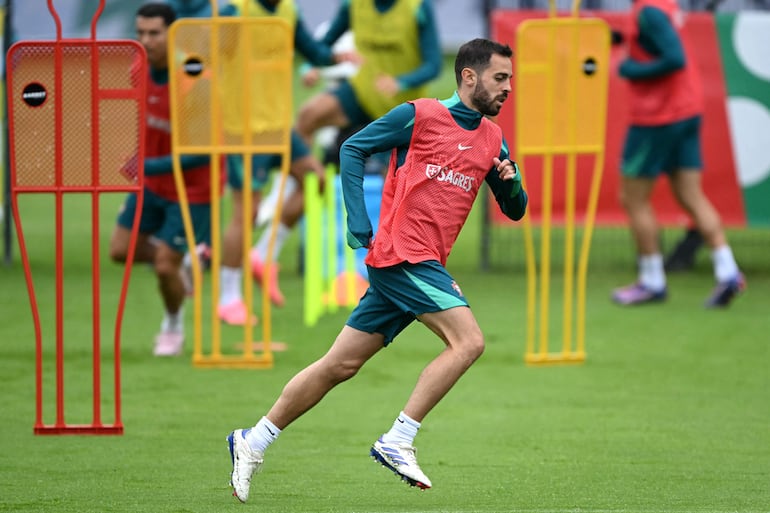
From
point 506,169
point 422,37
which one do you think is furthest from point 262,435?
point 422,37

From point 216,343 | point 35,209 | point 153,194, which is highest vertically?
point 153,194

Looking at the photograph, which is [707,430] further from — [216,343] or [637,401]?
[216,343]

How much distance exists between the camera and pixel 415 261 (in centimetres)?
513

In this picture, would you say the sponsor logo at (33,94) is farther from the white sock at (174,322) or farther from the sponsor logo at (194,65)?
the white sock at (174,322)

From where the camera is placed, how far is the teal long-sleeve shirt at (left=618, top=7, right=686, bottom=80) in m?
9.69

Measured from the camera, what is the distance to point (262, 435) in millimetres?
5273

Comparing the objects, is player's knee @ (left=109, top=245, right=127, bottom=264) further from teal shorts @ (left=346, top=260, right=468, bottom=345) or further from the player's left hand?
the player's left hand

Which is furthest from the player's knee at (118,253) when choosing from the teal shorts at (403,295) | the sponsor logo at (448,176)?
the sponsor logo at (448,176)

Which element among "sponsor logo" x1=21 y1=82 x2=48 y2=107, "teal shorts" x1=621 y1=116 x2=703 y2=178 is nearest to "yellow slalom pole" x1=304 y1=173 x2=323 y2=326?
"teal shorts" x1=621 y1=116 x2=703 y2=178

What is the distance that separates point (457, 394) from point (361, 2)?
3496 millimetres

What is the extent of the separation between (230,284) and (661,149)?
3.19 m

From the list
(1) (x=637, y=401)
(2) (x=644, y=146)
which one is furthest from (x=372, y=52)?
(1) (x=637, y=401)

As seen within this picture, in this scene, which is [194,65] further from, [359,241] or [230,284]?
[359,241]

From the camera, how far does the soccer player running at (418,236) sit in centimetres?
511
